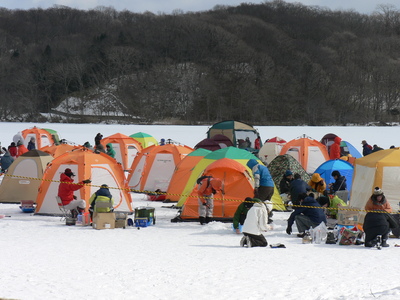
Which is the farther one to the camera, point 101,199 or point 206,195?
point 206,195

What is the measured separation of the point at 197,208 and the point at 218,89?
75937 mm

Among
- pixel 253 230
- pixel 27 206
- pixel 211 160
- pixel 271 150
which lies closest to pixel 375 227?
pixel 253 230

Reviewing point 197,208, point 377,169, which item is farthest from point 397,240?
point 197,208

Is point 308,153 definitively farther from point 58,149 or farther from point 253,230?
point 253,230

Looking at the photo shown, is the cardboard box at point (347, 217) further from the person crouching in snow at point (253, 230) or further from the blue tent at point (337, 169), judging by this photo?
the blue tent at point (337, 169)

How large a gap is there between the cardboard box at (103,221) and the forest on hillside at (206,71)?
6558cm

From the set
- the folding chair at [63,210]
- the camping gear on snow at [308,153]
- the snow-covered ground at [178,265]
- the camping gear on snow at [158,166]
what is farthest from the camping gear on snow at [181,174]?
the camping gear on snow at [308,153]

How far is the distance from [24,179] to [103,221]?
4190mm

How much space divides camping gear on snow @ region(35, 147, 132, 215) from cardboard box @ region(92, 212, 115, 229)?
4.50 feet

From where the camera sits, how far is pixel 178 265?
8.28 m

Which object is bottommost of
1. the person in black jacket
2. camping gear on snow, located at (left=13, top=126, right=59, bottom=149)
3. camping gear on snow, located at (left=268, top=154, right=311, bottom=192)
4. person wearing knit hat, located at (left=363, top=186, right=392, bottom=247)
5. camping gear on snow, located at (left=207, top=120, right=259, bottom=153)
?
person wearing knit hat, located at (left=363, top=186, right=392, bottom=247)

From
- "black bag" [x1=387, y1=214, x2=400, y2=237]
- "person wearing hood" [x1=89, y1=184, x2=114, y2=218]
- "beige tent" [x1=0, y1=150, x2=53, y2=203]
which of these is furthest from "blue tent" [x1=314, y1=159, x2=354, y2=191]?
"beige tent" [x1=0, y1=150, x2=53, y2=203]

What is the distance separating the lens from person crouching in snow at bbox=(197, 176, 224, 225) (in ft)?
38.9

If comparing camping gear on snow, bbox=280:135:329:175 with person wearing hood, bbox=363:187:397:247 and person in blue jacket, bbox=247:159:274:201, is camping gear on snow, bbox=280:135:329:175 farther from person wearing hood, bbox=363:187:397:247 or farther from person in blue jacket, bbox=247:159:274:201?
person wearing hood, bbox=363:187:397:247
